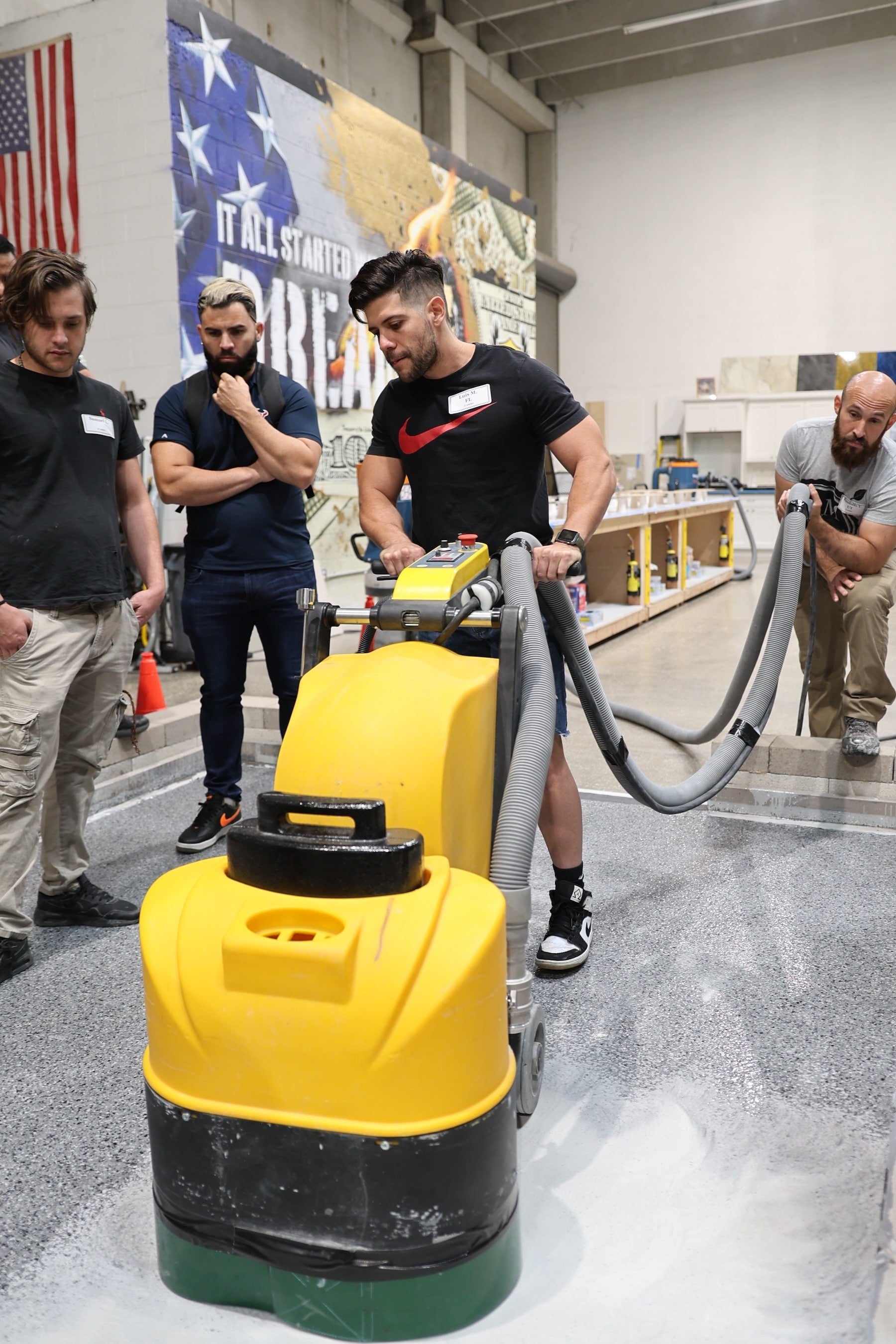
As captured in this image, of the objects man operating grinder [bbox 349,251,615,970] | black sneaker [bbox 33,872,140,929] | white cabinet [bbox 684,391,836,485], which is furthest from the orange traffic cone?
white cabinet [bbox 684,391,836,485]

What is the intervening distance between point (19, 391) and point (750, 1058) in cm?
200

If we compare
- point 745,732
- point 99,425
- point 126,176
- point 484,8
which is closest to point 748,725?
point 745,732

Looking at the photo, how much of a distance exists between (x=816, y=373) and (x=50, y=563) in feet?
41.9

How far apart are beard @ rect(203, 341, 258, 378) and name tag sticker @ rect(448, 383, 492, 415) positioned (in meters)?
1.03

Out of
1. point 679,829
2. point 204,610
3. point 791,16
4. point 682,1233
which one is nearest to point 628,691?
point 679,829

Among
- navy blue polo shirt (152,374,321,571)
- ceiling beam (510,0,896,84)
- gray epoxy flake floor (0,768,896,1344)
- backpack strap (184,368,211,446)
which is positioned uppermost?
ceiling beam (510,0,896,84)

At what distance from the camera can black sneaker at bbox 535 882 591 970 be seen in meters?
2.19

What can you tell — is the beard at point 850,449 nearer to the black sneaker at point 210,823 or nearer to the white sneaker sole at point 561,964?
the white sneaker sole at point 561,964

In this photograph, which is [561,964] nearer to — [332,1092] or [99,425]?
[332,1092]

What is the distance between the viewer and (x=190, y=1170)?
117 centimetres

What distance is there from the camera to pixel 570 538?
191cm

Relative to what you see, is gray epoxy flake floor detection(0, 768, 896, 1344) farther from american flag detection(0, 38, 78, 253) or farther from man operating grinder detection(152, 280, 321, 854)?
american flag detection(0, 38, 78, 253)

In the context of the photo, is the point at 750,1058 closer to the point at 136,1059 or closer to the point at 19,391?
the point at 136,1059

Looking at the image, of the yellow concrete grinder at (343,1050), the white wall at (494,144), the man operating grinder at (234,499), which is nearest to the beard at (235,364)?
the man operating grinder at (234,499)
